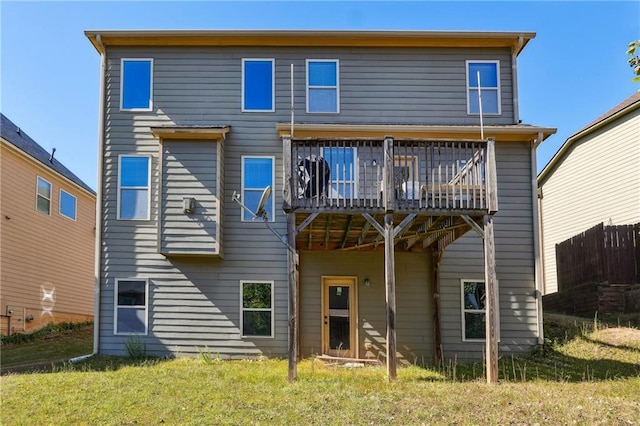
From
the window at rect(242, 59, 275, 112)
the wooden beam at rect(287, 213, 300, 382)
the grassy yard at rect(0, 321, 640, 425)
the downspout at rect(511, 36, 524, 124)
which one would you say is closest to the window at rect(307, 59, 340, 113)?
the window at rect(242, 59, 275, 112)

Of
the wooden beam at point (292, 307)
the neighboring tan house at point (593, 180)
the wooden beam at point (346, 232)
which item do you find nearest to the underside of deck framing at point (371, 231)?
the wooden beam at point (346, 232)

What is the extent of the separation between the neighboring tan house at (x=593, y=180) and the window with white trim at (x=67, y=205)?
16.0m

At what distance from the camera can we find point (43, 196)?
16844 millimetres

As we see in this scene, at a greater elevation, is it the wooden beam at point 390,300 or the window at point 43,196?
the window at point 43,196

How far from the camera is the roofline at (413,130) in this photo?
1230cm

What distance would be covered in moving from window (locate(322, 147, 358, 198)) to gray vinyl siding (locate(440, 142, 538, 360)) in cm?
369

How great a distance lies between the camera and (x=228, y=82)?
13.1m

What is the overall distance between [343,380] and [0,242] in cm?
1038

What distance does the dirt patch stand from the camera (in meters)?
11.3

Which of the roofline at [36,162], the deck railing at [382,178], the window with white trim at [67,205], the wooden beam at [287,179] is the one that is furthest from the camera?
the window with white trim at [67,205]

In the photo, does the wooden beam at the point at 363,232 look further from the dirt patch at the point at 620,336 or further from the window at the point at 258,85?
the dirt patch at the point at 620,336

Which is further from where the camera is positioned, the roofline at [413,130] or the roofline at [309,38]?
the roofline at [309,38]

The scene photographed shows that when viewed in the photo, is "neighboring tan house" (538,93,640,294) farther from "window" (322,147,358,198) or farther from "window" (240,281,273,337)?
"window" (240,281,273,337)

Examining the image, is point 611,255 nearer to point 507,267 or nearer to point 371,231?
point 507,267
